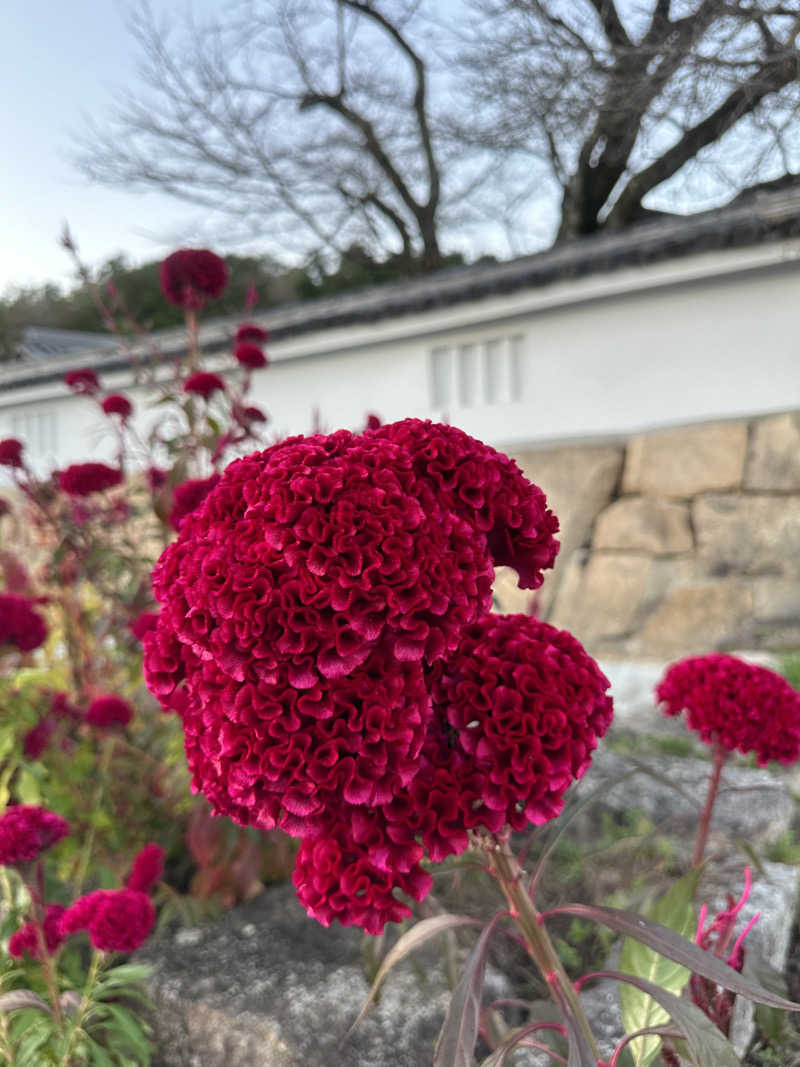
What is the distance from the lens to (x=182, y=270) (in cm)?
183

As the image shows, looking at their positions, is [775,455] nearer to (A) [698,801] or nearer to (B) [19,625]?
(A) [698,801]

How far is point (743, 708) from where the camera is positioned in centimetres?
123

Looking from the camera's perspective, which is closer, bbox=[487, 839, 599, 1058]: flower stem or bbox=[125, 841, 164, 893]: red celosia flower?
bbox=[487, 839, 599, 1058]: flower stem

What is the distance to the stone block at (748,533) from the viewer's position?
Answer: 13.9 ft

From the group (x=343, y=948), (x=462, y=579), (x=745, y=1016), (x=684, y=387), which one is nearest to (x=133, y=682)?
(x=343, y=948)

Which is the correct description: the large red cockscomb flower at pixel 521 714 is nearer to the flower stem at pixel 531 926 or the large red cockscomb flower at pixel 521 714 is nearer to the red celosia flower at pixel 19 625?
the flower stem at pixel 531 926

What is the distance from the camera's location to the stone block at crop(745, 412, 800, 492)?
412 centimetres

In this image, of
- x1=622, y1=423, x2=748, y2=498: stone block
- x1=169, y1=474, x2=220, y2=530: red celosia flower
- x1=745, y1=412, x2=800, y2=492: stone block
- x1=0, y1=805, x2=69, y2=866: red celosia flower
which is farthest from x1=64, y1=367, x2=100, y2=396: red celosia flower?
x1=745, y1=412, x2=800, y2=492: stone block

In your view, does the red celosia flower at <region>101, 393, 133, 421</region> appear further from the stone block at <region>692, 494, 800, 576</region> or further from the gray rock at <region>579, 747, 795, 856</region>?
the stone block at <region>692, 494, 800, 576</region>

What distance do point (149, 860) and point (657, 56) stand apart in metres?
3.90

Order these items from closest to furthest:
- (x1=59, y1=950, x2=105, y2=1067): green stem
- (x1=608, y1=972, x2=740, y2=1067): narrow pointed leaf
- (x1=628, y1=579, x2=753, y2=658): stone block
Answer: (x1=608, y1=972, x2=740, y2=1067): narrow pointed leaf, (x1=59, y1=950, x2=105, y2=1067): green stem, (x1=628, y1=579, x2=753, y2=658): stone block

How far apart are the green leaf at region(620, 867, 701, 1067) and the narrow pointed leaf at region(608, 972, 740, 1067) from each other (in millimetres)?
233

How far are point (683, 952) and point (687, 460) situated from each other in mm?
3868

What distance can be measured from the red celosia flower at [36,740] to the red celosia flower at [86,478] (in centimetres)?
53
